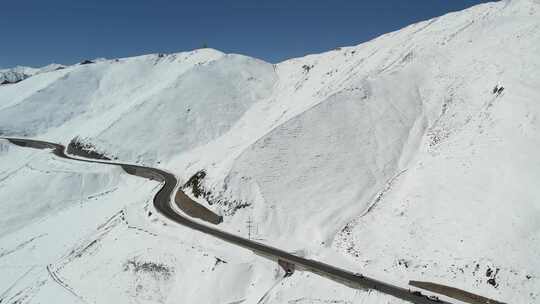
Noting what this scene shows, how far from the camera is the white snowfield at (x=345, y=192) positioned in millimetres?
24734

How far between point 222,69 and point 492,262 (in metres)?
78.6

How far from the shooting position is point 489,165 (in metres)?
28.5

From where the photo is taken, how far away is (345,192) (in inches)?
1390

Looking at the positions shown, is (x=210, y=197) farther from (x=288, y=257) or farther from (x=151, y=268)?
(x=288, y=257)

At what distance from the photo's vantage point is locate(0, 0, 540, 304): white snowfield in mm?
24734

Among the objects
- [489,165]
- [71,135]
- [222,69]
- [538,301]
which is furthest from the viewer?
[222,69]

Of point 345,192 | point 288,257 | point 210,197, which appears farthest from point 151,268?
point 345,192

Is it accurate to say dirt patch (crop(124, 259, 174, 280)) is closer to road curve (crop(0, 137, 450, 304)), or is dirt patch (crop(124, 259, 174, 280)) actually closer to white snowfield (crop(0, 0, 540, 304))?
white snowfield (crop(0, 0, 540, 304))

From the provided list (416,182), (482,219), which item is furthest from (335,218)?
(482,219)

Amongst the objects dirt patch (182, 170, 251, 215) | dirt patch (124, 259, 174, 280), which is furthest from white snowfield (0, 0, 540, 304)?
dirt patch (182, 170, 251, 215)

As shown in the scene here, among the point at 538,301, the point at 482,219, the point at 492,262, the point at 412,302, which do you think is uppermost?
the point at 482,219

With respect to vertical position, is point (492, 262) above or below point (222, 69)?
below

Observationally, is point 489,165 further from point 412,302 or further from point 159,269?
point 159,269

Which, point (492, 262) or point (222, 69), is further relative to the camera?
point (222, 69)
